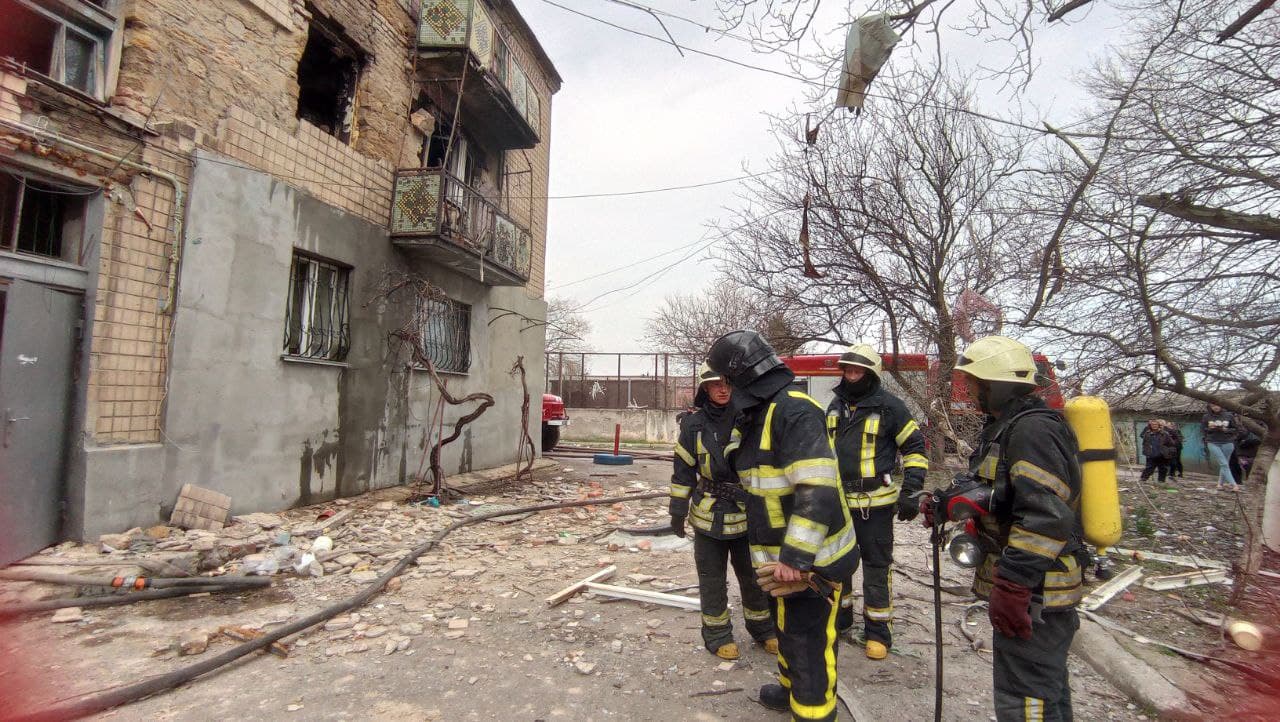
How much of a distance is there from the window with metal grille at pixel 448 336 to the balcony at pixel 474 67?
348cm

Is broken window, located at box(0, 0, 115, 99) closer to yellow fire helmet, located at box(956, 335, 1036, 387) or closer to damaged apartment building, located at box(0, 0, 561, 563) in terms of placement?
damaged apartment building, located at box(0, 0, 561, 563)

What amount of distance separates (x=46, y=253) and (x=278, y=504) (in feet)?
10.3

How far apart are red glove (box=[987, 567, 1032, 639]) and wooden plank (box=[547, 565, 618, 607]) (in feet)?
9.96

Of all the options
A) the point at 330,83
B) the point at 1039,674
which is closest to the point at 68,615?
the point at 1039,674

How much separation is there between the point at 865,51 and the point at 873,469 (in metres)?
2.98

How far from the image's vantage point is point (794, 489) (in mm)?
2469

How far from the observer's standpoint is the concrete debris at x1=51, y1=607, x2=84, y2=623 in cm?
367

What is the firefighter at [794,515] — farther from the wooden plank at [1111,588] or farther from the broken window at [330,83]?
the broken window at [330,83]

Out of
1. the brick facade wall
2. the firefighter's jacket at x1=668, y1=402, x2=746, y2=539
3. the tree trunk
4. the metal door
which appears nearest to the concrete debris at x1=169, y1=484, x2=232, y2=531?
the brick facade wall

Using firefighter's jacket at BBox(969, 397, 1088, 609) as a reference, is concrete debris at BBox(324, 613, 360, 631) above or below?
below

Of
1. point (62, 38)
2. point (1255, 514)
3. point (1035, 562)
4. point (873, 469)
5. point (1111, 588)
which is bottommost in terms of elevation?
point (1111, 588)

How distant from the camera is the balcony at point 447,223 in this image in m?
8.43

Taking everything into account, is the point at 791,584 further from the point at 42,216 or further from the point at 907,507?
the point at 42,216

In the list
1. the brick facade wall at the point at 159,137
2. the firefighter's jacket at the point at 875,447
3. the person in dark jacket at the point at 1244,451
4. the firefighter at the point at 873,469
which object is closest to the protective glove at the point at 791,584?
the firefighter at the point at 873,469
